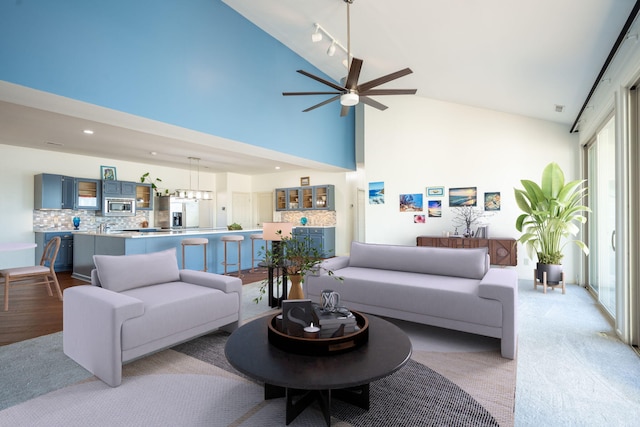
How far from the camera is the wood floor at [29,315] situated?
328 cm

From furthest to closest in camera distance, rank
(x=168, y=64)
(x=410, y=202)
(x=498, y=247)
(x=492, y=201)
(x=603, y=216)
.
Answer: (x=410, y=202) → (x=492, y=201) → (x=498, y=247) → (x=168, y=64) → (x=603, y=216)

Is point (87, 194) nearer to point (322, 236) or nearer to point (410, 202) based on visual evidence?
point (322, 236)

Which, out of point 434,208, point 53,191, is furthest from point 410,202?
point 53,191

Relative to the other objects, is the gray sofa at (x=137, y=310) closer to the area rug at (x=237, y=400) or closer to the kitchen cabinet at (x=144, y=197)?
the area rug at (x=237, y=400)

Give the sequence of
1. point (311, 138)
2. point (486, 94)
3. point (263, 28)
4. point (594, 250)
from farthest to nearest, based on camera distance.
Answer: point (311, 138)
point (263, 28)
point (486, 94)
point (594, 250)

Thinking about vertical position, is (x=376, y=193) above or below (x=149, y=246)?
above

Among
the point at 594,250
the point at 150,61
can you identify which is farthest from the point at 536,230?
the point at 150,61

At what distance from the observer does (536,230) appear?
17.0 feet

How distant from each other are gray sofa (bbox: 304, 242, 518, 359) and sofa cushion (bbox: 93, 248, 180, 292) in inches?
64.0

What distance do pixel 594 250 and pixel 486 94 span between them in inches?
117

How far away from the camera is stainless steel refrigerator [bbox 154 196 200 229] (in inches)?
352

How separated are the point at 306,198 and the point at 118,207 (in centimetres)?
486

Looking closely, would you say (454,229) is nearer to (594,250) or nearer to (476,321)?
(594,250)

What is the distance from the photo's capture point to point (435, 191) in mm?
6949
